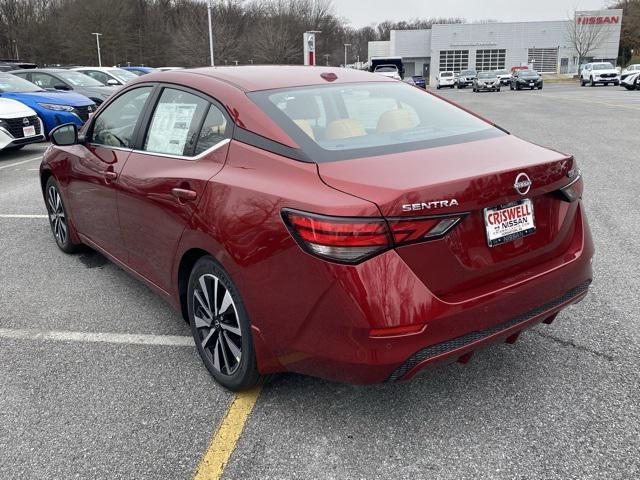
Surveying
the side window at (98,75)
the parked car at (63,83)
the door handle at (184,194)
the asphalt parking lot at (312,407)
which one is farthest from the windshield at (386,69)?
the door handle at (184,194)

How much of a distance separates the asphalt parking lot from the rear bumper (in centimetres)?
38

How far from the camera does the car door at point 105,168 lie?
376cm

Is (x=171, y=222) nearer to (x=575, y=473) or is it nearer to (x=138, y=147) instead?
(x=138, y=147)

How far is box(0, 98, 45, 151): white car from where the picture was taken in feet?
35.7

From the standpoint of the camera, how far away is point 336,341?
229 cm

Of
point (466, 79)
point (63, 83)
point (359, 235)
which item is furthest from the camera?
point (466, 79)

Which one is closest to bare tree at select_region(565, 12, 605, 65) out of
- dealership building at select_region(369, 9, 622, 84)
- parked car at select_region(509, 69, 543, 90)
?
dealership building at select_region(369, 9, 622, 84)

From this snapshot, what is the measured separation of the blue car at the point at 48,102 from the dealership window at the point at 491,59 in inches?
2911

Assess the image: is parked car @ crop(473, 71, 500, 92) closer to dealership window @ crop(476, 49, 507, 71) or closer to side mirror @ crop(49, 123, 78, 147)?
→ side mirror @ crop(49, 123, 78, 147)

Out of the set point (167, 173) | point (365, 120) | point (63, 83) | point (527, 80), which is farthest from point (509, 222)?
point (527, 80)

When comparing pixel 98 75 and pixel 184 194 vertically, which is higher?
pixel 98 75

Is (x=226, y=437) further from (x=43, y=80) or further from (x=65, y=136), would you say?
(x=43, y=80)

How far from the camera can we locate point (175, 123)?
10.9ft

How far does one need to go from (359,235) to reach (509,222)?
0.74 metres
